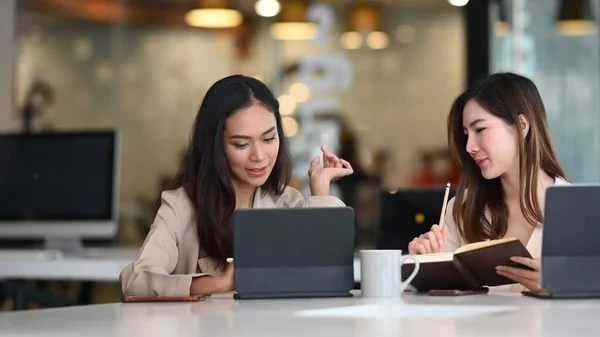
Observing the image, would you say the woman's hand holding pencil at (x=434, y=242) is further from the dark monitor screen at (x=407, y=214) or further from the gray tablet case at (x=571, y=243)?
the dark monitor screen at (x=407, y=214)

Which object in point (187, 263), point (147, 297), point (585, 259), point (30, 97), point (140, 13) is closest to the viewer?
point (585, 259)

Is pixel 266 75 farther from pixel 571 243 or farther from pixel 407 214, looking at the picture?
pixel 571 243

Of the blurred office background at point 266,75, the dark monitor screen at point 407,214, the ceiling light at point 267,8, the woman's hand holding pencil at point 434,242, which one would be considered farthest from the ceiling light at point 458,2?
the woman's hand holding pencil at point 434,242

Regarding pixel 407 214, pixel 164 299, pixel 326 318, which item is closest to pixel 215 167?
pixel 164 299

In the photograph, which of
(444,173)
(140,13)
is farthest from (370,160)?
(140,13)

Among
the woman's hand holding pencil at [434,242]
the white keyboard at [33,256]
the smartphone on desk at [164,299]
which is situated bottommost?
the white keyboard at [33,256]

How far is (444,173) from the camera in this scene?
309 inches

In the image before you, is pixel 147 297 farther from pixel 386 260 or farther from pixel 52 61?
pixel 52 61

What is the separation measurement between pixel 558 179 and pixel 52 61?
575 centimetres

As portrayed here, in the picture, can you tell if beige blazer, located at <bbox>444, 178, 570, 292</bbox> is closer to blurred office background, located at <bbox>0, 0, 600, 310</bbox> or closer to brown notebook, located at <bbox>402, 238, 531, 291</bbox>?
brown notebook, located at <bbox>402, 238, 531, 291</bbox>

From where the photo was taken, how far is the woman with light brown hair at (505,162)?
276cm

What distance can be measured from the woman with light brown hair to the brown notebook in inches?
11.9

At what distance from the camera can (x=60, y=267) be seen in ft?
14.2

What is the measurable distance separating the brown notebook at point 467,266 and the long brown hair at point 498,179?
40 cm
